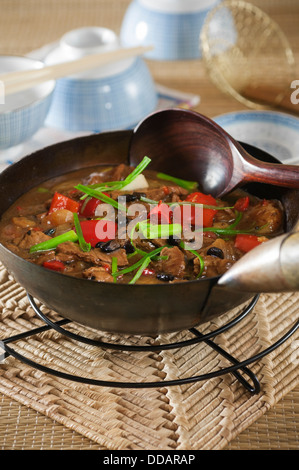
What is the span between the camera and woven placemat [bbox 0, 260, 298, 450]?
85.4 inches

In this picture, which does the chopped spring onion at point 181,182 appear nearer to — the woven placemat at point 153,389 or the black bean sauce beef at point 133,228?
the black bean sauce beef at point 133,228

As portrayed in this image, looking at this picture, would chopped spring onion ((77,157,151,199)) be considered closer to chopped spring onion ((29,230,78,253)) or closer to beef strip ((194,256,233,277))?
chopped spring onion ((29,230,78,253))

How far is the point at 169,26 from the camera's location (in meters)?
4.43

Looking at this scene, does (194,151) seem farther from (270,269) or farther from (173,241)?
(270,269)

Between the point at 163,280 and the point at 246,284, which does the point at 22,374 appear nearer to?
the point at 163,280

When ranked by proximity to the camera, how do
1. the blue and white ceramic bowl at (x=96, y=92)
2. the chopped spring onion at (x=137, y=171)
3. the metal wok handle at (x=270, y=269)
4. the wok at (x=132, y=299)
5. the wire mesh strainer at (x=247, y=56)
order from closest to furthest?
the metal wok handle at (x=270, y=269), the wok at (x=132, y=299), the chopped spring onion at (x=137, y=171), the blue and white ceramic bowl at (x=96, y=92), the wire mesh strainer at (x=247, y=56)

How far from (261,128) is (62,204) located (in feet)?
5.22

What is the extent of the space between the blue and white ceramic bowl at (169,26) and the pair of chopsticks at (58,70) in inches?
26.5

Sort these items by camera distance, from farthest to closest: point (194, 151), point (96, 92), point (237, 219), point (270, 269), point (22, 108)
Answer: point (96, 92) → point (22, 108) → point (194, 151) → point (237, 219) → point (270, 269)

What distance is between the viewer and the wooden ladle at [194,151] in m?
2.62

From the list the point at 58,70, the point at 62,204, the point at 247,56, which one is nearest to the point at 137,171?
the point at 62,204

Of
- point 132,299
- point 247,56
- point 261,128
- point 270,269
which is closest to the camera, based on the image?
point 270,269

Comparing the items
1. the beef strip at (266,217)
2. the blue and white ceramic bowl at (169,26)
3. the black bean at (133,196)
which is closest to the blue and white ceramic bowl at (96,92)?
the blue and white ceramic bowl at (169,26)

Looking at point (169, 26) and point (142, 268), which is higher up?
point (169, 26)
